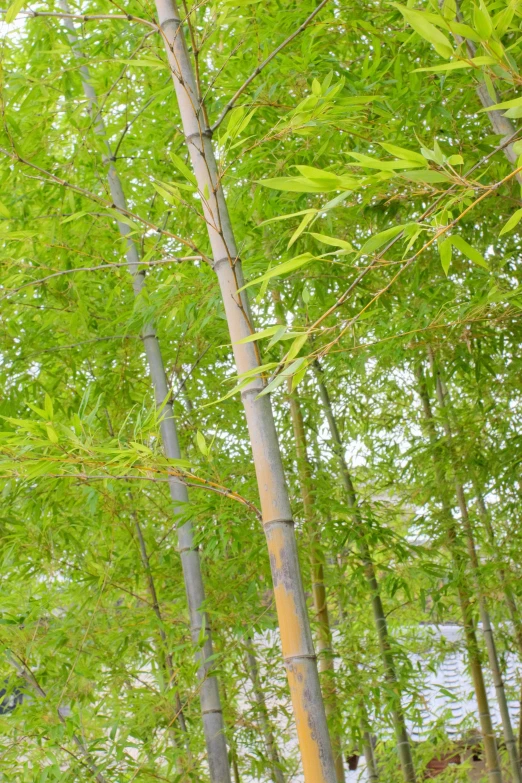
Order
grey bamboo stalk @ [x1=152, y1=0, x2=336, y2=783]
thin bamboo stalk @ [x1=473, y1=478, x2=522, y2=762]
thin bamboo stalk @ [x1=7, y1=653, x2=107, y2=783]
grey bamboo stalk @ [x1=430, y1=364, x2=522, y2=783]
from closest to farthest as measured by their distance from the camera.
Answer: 1. grey bamboo stalk @ [x1=152, y1=0, x2=336, y2=783]
2. thin bamboo stalk @ [x1=7, y1=653, x2=107, y2=783]
3. thin bamboo stalk @ [x1=473, y1=478, x2=522, y2=762]
4. grey bamboo stalk @ [x1=430, y1=364, x2=522, y2=783]

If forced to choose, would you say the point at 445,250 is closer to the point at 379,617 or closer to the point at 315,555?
the point at 315,555

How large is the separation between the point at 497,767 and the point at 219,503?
2.51 meters

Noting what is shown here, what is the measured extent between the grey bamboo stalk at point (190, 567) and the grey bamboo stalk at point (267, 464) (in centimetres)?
59

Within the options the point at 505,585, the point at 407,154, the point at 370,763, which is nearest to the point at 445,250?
the point at 407,154

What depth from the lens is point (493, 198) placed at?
7.86 ft

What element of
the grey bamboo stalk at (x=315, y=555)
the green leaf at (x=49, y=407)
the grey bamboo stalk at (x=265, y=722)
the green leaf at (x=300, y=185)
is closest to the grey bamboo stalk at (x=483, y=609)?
the grey bamboo stalk at (x=315, y=555)

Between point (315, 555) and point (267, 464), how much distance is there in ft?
6.58

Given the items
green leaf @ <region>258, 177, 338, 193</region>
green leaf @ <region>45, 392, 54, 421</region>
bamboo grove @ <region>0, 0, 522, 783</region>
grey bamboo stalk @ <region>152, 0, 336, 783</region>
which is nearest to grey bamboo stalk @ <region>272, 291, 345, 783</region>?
bamboo grove @ <region>0, 0, 522, 783</region>

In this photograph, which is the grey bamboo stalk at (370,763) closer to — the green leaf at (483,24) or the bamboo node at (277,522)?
the bamboo node at (277,522)

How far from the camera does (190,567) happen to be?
8.16 feet

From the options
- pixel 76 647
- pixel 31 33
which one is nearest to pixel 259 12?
pixel 31 33

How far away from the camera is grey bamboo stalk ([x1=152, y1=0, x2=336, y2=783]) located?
1296 millimetres

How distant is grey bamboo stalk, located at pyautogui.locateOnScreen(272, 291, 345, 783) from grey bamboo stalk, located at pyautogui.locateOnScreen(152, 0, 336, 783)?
154cm

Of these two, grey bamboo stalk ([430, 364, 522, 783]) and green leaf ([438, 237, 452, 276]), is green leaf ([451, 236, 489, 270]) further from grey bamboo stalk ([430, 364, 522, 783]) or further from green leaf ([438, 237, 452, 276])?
grey bamboo stalk ([430, 364, 522, 783])
